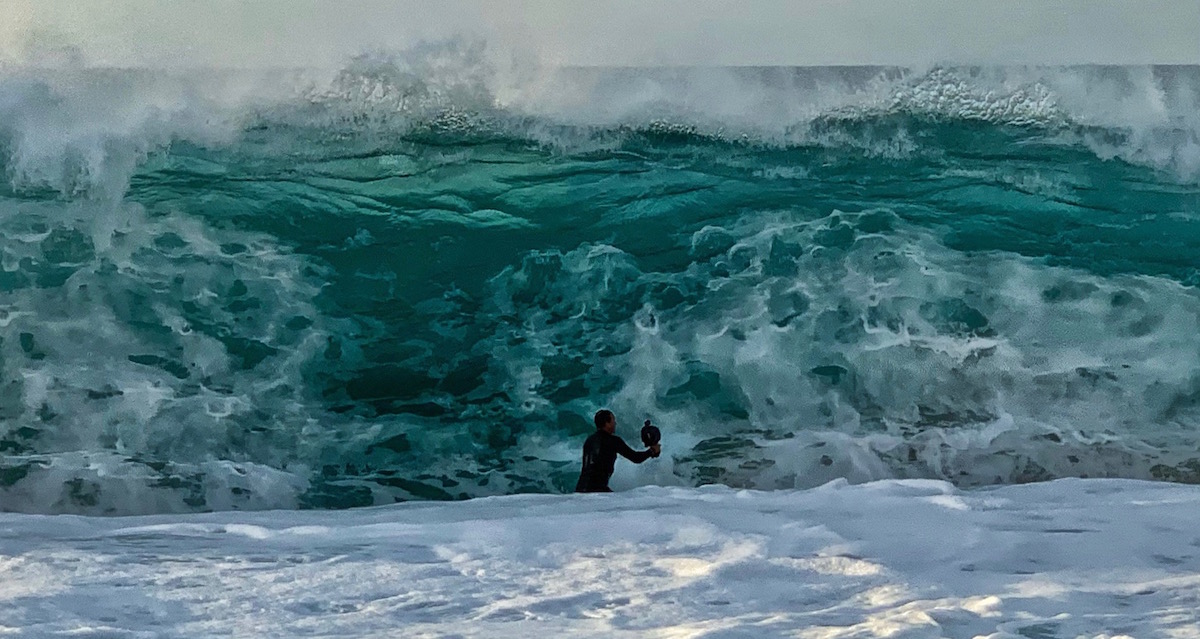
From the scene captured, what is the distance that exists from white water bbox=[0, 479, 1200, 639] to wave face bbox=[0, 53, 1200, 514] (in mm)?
1780

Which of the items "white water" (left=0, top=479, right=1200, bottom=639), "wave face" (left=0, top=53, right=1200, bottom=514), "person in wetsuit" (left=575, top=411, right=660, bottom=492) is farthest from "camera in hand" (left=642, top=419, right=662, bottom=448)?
"wave face" (left=0, top=53, right=1200, bottom=514)

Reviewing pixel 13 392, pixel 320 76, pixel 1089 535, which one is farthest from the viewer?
pixel 320 76

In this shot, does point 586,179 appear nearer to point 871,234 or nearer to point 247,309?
point 871,234

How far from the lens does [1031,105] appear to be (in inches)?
281

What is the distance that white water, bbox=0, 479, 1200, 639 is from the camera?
2854mm

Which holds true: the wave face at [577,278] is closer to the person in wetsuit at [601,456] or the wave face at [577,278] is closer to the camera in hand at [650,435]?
the person in wetsuit at [601,456]

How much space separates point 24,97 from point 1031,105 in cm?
663

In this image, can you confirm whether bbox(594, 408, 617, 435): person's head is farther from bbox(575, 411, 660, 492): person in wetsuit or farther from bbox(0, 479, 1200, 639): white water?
bbox(0, 479, 1200, 639): white water

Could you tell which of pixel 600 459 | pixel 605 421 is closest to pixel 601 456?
pixel 600 459

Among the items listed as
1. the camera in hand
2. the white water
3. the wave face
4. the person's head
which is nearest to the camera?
the white water

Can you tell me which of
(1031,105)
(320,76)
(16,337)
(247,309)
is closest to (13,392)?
(16,337)

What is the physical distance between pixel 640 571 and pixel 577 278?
357 cm

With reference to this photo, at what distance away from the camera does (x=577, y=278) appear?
6668 mm

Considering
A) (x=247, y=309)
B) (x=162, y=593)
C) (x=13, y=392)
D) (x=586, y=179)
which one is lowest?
(x=162, y=593)
